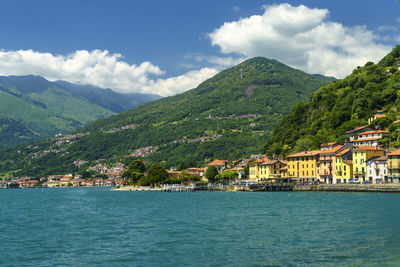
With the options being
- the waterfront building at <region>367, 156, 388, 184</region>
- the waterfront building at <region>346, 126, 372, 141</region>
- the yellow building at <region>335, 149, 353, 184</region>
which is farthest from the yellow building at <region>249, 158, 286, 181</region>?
the waterfront building at <region>367, 156, 388, 184</region>

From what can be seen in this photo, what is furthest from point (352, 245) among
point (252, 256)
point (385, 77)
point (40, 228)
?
point (385, 77)

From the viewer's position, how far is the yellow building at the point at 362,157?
9838cm

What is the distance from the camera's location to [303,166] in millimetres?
118188

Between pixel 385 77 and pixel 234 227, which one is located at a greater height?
pixel 385 77

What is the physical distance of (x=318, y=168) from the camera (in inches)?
4441

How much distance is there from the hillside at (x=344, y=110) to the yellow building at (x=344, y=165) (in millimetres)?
10907

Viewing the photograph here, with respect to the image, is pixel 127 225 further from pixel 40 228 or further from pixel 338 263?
pixel 338 263

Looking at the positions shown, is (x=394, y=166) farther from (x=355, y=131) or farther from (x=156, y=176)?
(x=156, y=176)

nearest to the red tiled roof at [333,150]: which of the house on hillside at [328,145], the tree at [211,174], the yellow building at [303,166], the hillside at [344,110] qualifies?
the house on hillside at [328,145]

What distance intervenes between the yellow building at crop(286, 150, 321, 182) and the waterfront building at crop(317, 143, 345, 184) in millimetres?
1952

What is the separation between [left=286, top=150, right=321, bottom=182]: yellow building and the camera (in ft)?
375

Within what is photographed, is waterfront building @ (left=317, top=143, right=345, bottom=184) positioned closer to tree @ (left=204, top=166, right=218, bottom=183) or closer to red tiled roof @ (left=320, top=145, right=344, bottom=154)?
red tiled roof @ (left=320, top=145, right=344, bottom=154)

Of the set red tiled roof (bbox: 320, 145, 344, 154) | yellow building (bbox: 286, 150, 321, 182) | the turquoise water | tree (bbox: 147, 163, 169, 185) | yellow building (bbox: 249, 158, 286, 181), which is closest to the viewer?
the turquoise water

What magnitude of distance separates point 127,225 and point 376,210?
1122 inches
